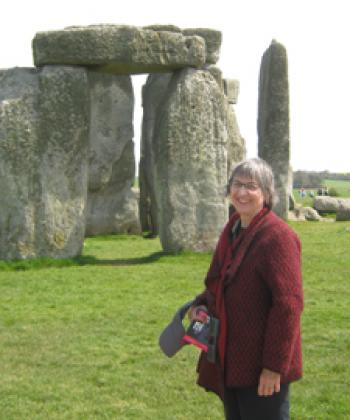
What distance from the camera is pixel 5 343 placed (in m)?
5.55

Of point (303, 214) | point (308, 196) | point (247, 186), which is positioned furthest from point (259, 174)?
point (308, 196)

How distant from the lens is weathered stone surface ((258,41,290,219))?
1666cm

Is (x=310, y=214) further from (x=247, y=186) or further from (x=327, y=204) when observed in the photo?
(x=247, y=186)

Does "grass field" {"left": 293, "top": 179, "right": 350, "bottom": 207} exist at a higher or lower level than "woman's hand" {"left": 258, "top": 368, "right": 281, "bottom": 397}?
lower

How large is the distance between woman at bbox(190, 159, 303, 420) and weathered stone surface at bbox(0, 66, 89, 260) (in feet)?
21.7

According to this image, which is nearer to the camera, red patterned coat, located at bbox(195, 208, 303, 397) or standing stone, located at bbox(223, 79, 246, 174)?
red patterned coat, located at bbox(195, 208, 303, 397)

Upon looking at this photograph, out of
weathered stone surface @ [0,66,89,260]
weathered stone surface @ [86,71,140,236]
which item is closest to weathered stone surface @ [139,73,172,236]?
weathered stone surface @ [86,71,140,236]

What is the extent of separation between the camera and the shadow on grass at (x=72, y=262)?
9016 mm

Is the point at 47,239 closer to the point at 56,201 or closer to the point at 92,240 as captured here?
the point at 56,201

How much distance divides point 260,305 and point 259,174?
556 mm

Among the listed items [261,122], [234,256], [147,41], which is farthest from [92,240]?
[234,256]

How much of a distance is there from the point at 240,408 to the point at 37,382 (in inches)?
85.4

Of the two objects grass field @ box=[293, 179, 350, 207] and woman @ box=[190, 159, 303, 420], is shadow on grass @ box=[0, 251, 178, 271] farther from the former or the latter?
grass field @ box=[293, 179, 350, 207]

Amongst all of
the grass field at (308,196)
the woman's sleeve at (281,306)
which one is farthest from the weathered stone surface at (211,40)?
the grass field at (308,196)
